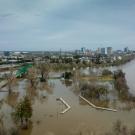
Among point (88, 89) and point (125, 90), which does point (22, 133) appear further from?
point (125, 90)

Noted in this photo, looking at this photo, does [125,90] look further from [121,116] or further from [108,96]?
[121,116]

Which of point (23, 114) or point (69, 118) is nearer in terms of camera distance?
point (23, 114)

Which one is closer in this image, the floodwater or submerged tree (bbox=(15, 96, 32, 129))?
the floodwater

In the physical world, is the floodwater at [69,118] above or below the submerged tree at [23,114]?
below

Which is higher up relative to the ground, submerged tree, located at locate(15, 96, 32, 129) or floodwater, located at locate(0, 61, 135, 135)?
submerged tree, located at locate(15, 96, 32, 129)

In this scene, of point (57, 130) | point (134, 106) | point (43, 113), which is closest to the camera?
point (57, 130)

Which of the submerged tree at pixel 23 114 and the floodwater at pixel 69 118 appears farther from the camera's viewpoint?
the submerged tree at pixel 23 114

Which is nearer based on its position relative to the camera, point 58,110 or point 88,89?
point 58,110

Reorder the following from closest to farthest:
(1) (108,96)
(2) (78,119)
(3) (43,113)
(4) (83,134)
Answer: (4) (83,134), (2) (78,119), (3) (43,113), (1) (108,96)

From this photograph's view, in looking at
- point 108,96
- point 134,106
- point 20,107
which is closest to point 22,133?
point 20,107

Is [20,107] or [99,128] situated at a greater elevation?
[20,107]

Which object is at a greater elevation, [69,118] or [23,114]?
[23,114]
